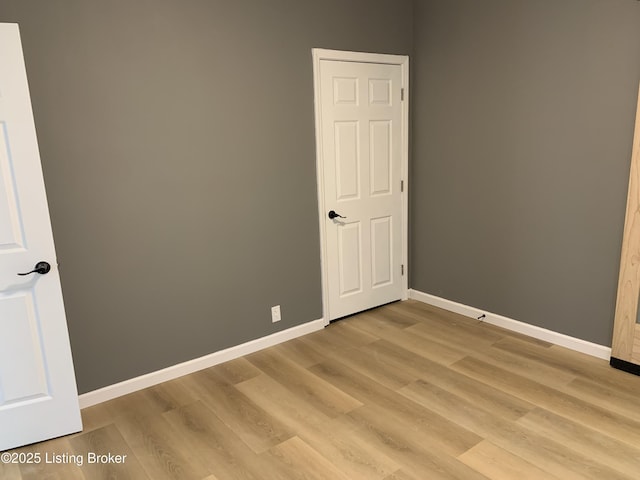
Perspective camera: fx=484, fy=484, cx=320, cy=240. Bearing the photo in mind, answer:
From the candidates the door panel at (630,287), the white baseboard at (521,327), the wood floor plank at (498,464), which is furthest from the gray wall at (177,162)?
the door panel at (630,287)

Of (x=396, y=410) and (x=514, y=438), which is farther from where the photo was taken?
(x=396, y=410)

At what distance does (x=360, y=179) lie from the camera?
3922 mm

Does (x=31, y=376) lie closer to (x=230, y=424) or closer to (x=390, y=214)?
(x=230, y=424)

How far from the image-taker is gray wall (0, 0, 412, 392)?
8.62 ft

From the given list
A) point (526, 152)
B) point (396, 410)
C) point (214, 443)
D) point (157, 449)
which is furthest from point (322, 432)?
point (526, 152)

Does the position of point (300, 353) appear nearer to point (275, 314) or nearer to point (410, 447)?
point (275, 314)

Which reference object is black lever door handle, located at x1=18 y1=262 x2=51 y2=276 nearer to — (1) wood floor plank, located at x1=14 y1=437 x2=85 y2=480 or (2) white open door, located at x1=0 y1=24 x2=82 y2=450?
(2) white open door, located at x1=0 y1=24 x2=82 y2=450

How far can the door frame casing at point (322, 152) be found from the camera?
3533 millimetres

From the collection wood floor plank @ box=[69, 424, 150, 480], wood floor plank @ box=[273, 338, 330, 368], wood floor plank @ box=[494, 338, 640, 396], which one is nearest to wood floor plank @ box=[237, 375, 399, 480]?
wood floor plank @ box=[273, 338, 330, 368]

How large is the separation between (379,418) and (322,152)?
194 centimetres

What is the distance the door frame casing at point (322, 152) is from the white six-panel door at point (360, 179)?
1 centimetres

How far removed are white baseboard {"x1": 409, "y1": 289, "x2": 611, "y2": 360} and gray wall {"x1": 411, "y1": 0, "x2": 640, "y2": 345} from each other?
0.05 meters

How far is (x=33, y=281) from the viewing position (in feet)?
7.87

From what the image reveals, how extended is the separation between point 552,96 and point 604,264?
1.16 m
